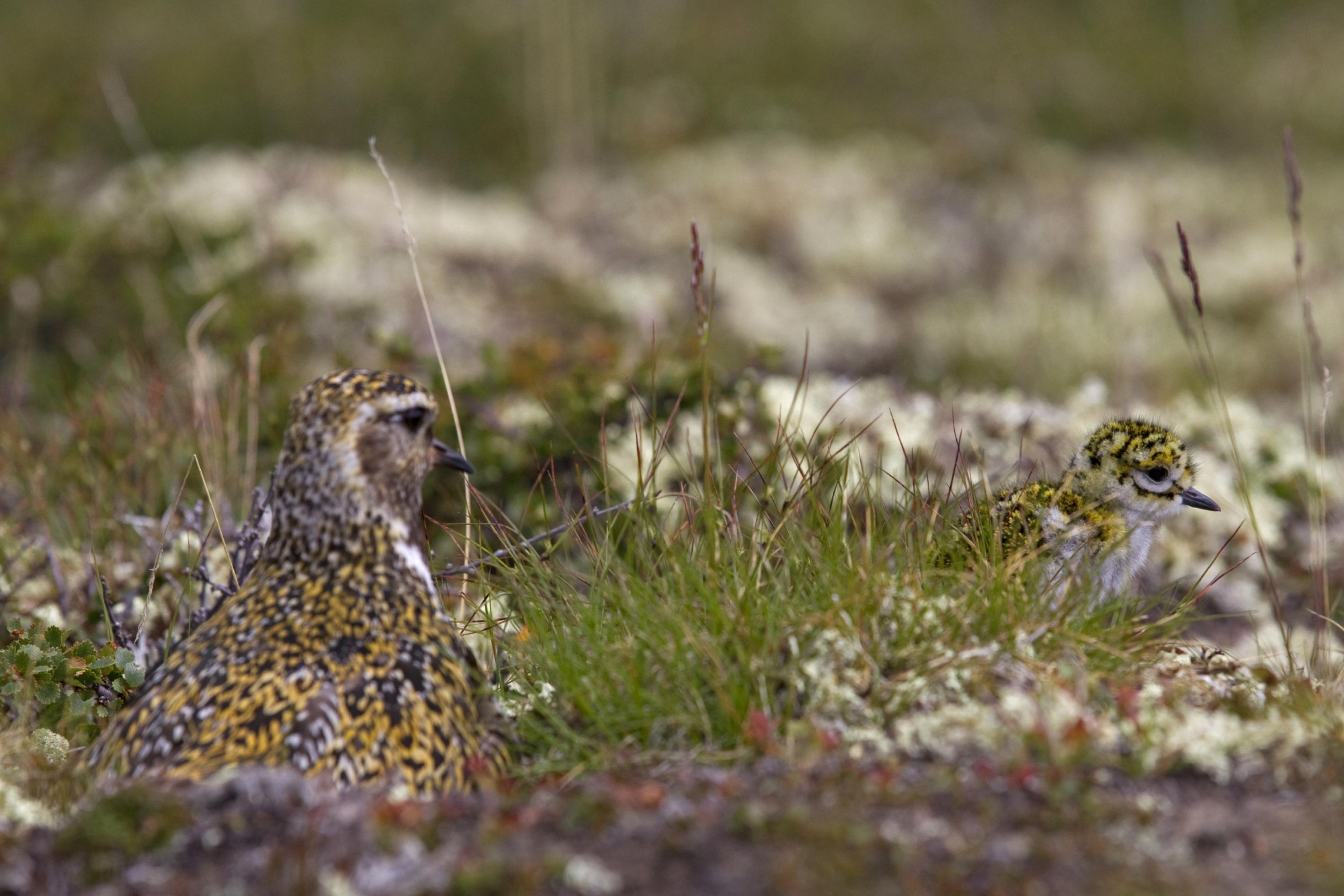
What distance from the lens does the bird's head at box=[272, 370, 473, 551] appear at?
14.1 ft

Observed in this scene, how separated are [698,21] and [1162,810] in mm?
26490

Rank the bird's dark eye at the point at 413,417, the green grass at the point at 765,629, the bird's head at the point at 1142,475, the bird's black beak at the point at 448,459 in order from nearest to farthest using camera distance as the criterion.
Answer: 1. the green grass at the point at 765,629
2. the bird's dark eye at the point at 413,417
3. the bird's black beak at the point at 448,459
4. the bird's head at the point at 1142,475

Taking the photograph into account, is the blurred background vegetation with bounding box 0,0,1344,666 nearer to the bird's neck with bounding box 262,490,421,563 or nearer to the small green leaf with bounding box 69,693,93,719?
the bird's neck with bounding box 262,490,421,563

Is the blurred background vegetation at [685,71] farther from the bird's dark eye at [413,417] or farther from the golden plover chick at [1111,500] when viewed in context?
the bird's dark eye at [413,417]

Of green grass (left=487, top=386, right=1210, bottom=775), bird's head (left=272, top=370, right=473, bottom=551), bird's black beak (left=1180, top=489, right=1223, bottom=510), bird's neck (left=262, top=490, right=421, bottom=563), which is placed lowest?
bird's black beak (left=1180, top=489, right=1223, bottom=510)

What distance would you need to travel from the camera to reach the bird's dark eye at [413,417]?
175 inches

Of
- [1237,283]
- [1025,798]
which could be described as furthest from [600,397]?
[1237,283]

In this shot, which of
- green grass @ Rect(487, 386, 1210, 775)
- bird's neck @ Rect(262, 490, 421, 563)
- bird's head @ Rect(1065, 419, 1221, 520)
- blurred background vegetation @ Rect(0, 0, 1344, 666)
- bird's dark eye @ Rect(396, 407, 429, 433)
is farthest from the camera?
blurred background vegetation @ Rect(0, 0, 1344, 666)

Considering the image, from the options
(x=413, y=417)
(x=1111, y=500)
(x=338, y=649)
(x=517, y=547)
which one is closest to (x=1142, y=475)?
(x=1111, y=500)

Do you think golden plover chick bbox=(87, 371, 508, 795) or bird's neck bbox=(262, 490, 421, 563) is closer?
golden plover chick bbox=(87, 371, 508, 795)

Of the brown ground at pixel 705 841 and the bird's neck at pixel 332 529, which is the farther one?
the bird's neck at pixel 332 529

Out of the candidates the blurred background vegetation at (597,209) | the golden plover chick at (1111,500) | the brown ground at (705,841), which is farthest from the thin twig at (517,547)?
the golden plover chick at (1111,500)

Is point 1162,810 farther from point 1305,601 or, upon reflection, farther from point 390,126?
point 390,126

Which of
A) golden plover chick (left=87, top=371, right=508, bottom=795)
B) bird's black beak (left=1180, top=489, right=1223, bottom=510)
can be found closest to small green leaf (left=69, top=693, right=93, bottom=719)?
golden plover chick (left=87, top=371, right=508, bottom=795)
